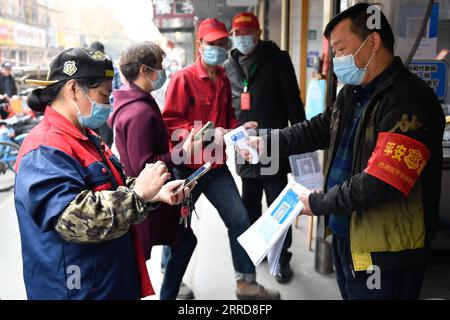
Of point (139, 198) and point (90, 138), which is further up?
point (90, 138)

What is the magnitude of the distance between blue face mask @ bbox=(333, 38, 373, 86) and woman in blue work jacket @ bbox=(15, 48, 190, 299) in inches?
35.5

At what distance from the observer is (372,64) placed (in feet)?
5.82

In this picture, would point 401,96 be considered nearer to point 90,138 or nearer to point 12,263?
point 90,138

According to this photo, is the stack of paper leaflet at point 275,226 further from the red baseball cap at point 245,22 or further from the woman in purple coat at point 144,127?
the red baseball cap at point 245,22

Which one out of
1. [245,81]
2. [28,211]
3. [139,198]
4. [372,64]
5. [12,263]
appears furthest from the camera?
[12,263]

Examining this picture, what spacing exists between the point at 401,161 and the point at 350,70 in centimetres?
48

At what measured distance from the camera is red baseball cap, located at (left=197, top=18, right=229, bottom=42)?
9.37 feet

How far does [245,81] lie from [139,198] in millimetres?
2035

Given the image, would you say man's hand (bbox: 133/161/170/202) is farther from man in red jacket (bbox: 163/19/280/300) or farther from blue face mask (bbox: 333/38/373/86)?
man in red jacket (bbox: 163/19/280/300)

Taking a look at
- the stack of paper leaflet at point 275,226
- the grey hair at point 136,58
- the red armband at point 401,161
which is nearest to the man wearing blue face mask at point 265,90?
the grey hair at point 136,58

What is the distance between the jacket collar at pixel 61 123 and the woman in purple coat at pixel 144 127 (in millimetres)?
677

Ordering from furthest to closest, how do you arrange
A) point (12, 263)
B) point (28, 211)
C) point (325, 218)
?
point (12, 263) < point (325, 218) < point (28, 211)

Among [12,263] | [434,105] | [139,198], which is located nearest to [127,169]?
[139,198]

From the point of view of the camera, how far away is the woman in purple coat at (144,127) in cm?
222
